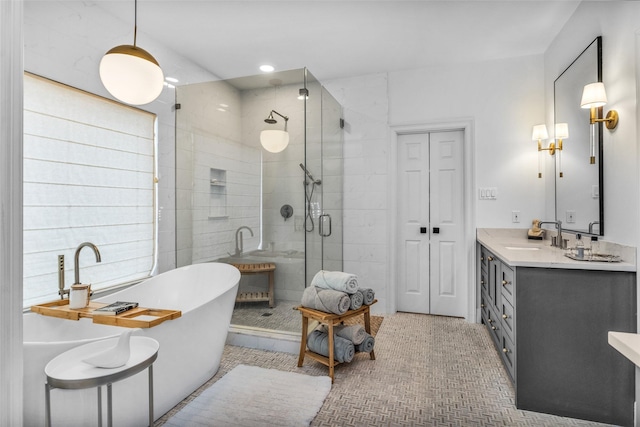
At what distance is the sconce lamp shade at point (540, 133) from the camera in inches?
123

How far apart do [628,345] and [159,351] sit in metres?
1.87

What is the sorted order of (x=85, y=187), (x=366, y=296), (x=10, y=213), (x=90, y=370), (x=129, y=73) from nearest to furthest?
(x=10, y=213) < (x=90, y=370) < (x=129, y=73) < (x=85, y=187) < (x=366, y=296)

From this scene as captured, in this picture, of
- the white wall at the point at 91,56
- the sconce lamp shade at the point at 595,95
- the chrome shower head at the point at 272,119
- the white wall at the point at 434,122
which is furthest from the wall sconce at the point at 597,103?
the white wall at the point at 91,56

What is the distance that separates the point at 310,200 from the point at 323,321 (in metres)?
1.23

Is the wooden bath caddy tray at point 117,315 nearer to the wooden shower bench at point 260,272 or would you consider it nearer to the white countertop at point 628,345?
the wooden shower bench at point 260,272

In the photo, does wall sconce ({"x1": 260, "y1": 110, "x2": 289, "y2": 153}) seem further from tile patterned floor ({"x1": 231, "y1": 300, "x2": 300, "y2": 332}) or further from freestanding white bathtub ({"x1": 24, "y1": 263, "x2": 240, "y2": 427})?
tile patterned floor ({"x1": 231, "y1": 300, "x2": 300, "y2": 332})

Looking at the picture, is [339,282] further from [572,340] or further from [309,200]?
[572,340]

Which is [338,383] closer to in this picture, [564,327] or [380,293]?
[564,327]

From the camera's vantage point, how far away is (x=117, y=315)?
1804mm

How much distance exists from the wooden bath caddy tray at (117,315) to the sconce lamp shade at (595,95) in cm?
267

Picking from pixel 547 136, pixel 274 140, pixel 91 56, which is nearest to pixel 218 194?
pixel 274 140

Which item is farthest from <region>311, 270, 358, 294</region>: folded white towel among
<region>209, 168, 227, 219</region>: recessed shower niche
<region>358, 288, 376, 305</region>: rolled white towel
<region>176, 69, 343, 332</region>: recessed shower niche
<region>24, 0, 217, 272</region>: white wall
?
<region>24, 0, 217, 272</region>: white wall

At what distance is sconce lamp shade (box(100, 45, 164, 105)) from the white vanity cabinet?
2228mm

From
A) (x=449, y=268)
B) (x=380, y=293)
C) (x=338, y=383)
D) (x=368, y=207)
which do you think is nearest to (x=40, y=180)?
(x=338, y=383)
